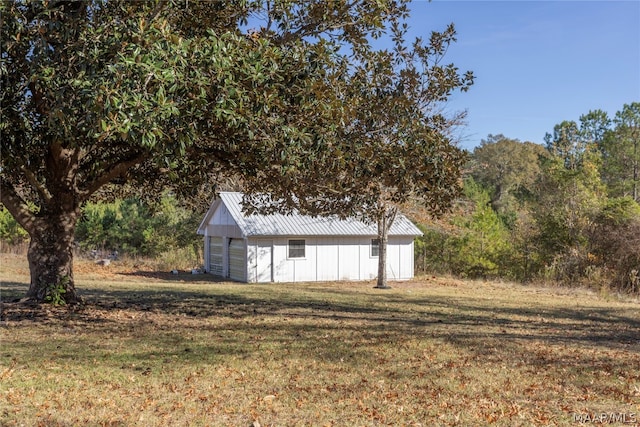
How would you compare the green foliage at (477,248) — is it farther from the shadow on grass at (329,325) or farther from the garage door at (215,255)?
the shadow on grass at (329,325)

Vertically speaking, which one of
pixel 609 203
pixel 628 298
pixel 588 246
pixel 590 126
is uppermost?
pixel 590 126

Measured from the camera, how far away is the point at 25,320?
33.3 feet

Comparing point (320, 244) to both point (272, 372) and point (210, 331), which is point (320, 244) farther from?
point (272, 372)

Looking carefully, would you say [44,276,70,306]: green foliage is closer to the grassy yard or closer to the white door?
the grassy yard

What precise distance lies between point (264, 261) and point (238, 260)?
1.42m

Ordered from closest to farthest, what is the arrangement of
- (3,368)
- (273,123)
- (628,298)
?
(3,368) < (273,123) < (628,298)

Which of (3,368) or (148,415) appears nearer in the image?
(148,415)

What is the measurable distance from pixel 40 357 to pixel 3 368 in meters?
0.69

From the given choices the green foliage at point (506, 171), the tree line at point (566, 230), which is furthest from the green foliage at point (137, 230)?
the green foliage at point (506, 171)

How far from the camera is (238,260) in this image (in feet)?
83.6

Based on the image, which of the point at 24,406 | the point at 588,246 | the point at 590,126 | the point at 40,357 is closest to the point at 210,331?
the point at 40,357

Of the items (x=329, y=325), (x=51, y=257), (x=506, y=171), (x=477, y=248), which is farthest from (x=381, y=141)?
(x=506, y=171)

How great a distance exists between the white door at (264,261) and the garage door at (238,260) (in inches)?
24.3

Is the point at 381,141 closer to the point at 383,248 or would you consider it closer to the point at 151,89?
the point at 151,89
